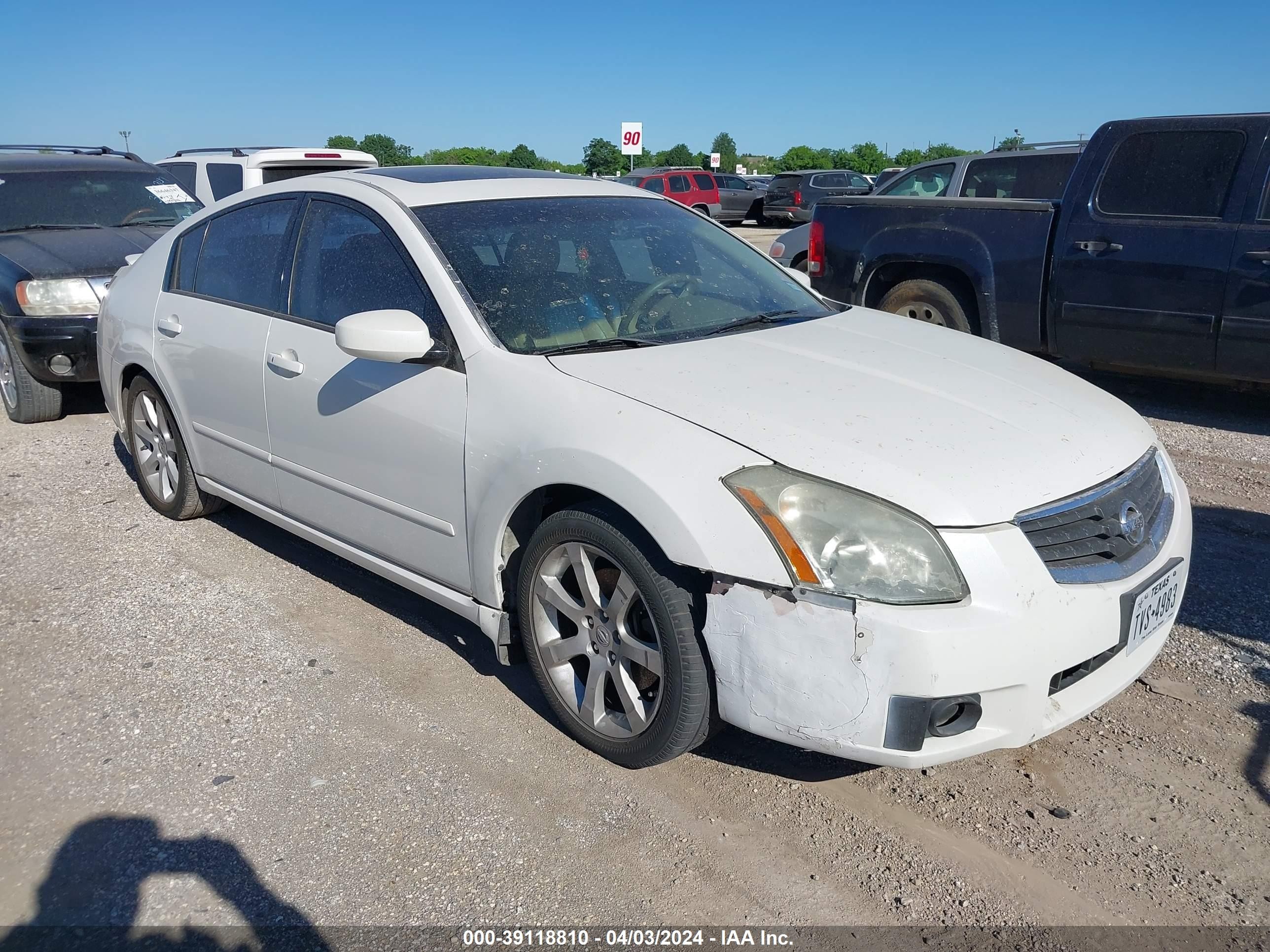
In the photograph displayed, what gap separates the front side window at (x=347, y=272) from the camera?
3.52m

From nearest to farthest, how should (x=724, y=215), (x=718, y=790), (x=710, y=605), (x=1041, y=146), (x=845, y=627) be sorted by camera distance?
(x=845, y=627)
(x=710, y=605)
(x=718, y=790)
(x=1041, y=146)
(x=724, y=215)

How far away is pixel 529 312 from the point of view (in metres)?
3.37

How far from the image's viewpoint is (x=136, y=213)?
26.3 ft

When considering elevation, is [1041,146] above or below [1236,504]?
above

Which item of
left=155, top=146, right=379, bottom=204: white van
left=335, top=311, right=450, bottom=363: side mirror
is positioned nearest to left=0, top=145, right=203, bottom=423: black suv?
left=155, top=146, right=379, bottom=204: white van

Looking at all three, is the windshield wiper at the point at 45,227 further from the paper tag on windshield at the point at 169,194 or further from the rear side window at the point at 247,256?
the rear side window at the point at 247,256

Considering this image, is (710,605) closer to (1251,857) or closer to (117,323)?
(1251,857)

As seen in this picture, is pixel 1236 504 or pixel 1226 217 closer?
pixel 1236 504

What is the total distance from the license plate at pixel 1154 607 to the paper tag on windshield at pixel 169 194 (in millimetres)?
7889

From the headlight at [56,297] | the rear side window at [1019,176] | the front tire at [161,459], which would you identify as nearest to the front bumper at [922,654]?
the front tire at [161,459]

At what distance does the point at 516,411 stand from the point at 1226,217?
4.97 meters

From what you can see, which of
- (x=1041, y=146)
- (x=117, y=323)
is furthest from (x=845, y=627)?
(x=1041, y=146)

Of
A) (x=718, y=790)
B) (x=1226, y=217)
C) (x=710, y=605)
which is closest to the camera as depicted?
(x=710, y=605)

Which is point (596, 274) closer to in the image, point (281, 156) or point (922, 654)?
point (922, 654)
